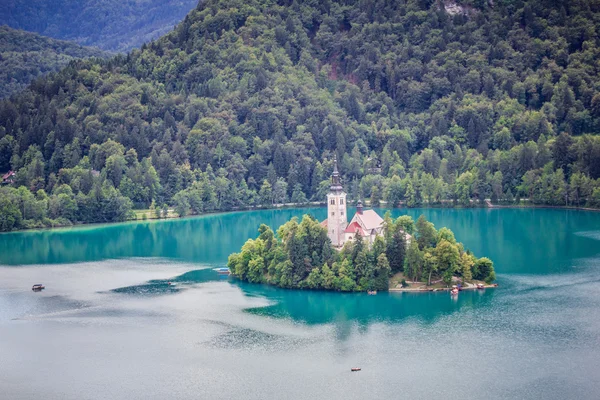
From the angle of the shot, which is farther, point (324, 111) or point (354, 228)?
point (324, 111)

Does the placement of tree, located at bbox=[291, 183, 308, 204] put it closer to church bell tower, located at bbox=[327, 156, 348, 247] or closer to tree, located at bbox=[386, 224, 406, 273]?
church bell tower, located at bbox=[327, 156, 348, 247]

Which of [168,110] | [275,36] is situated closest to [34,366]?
[168,110]

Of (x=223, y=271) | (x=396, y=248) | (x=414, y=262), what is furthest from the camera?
(x=223, y=271)

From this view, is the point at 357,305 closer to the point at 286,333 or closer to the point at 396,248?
the point at 396,248

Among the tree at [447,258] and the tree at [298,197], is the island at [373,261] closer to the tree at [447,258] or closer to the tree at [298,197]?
the tree at [447,258]

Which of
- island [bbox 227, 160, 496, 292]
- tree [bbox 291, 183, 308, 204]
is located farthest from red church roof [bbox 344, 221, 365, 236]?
tree [bbox 291, 183, 308, 204]

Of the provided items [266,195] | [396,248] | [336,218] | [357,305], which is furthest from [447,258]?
[266,195]

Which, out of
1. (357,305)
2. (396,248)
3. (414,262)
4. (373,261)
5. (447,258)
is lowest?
(357,305)
